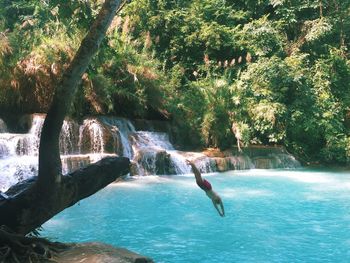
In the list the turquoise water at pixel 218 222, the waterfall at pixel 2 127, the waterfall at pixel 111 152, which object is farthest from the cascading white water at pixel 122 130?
the waterfall at pixel 2 127

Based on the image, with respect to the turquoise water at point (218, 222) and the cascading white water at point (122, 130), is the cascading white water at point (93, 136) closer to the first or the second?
the cascading white water at point (122, 130)

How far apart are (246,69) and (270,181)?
762 cm

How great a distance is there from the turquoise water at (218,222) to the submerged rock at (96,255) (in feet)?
4.65

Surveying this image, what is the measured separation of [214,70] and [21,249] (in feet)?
49.3

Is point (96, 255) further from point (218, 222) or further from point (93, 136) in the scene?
point (93, 136)

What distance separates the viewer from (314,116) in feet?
53.2

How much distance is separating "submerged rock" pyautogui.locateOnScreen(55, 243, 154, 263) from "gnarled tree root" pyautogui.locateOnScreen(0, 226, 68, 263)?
12 cm

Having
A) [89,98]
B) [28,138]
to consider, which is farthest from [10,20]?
[28,138]

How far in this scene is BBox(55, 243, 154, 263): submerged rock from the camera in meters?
3.88

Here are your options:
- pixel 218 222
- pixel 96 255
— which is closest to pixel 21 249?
pixel 96 255

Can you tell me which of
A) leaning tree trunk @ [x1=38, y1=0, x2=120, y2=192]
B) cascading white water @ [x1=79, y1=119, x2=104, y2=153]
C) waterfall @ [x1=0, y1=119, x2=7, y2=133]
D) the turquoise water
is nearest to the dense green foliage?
waterfall @ [x1=0, y1=119, x2=7, y2=133]

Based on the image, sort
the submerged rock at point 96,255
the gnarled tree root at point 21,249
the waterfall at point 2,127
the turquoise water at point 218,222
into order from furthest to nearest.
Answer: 1. the waterfall at point 2,127
2. the turquoise water at point 218,222
3. the submerged rock at point 96,255
4. the gnarled tree root at point 21,249

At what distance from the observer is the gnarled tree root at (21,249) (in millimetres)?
3744

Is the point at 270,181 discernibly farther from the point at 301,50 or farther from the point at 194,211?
the point at 301,50
